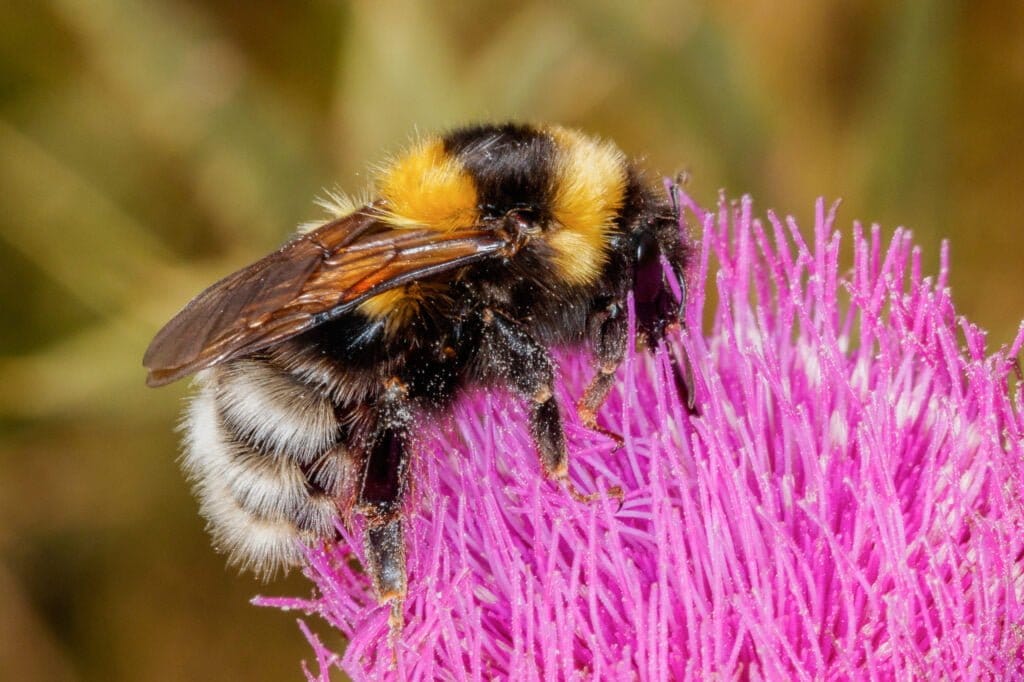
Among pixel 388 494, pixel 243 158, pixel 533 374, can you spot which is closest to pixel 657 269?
pixel 533 374

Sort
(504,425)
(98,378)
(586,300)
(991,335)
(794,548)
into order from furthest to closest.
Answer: (98,378), (991,335), (504,425), (586,300), (794,548)

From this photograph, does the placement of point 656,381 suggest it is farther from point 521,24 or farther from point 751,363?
point 521,24

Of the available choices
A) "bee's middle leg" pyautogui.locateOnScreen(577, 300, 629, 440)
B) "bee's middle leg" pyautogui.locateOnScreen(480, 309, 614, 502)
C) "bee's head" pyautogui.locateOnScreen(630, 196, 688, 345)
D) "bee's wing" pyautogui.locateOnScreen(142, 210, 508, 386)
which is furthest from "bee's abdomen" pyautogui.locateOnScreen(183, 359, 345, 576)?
"bee's head" pyautogui.locateOnScreen(630, 196, 688, 345)

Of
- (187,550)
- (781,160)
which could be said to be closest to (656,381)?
(781,160)

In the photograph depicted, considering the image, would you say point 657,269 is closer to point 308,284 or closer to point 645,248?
point 645,248

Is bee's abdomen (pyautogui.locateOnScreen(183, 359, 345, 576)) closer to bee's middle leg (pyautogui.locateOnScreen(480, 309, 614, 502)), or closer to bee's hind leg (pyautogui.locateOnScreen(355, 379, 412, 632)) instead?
bee's hind leg (pyautogui.locateOnScreen(355, 379, 412, 632))

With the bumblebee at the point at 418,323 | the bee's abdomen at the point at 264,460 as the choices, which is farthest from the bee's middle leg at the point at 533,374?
the bee's abdomen at the point at 264,460
